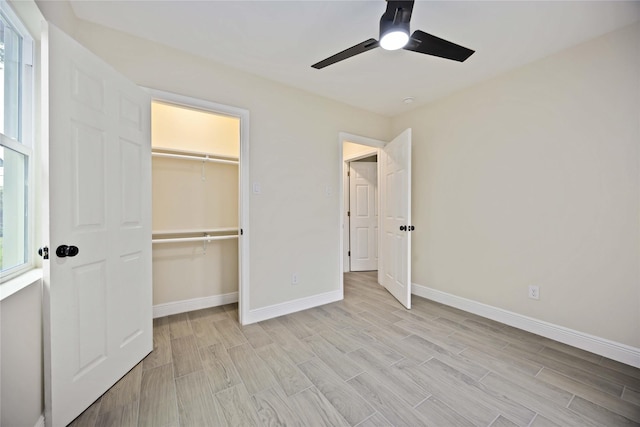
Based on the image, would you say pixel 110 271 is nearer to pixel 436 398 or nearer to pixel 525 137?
pixel 436 398

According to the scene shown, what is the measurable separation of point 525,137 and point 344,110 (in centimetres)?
196

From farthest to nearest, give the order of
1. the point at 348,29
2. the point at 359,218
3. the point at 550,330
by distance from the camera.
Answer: the point at 359,218, the point at 550,330, the point at 348,29

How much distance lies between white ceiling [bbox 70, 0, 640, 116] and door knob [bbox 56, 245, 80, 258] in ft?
5.33

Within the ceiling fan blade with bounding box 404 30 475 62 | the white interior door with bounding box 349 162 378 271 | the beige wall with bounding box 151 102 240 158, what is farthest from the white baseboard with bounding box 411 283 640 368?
the beige wall with bounding box 151 102 240 158

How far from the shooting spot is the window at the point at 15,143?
1182 millimetres

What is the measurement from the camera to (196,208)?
2957 mm

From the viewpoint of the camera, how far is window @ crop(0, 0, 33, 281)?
1.18 metres

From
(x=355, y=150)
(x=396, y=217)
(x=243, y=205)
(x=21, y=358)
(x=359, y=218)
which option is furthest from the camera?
(x=359, y=218)

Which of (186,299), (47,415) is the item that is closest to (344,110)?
(186,299)

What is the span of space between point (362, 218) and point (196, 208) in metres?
2.99

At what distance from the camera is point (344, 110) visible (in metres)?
Result: 3.33

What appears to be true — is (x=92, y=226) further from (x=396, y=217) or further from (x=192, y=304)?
(x=396, y=217)

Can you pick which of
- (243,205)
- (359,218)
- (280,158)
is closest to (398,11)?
(280,158)

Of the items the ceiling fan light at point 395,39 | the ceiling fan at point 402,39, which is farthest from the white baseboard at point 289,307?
the ceiling fan light at point 395,39
